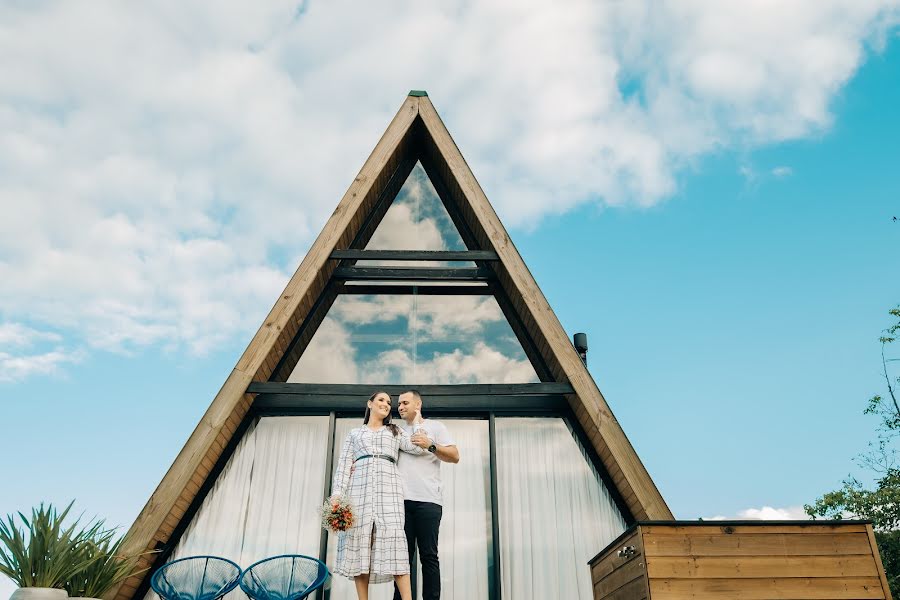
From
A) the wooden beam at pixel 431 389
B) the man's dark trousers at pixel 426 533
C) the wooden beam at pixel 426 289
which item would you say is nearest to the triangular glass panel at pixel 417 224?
the wooden beam at pixel 426 289

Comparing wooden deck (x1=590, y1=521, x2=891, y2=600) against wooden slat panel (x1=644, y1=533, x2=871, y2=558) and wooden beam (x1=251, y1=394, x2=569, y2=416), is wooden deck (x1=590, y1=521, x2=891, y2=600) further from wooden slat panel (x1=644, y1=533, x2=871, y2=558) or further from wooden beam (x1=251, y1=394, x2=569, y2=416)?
wooden beam (x1=251, y1=394, x2=569, y2=416)

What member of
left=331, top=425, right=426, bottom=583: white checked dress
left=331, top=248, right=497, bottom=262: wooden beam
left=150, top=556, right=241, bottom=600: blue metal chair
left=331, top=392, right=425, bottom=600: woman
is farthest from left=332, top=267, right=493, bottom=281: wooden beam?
left=150, top=556, right=241, bottom=600: blue metal chair

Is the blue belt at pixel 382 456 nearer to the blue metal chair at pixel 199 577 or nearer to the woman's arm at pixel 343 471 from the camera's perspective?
the woman's arm at pixel 343 471

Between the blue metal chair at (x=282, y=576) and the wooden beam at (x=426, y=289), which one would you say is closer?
the blue metal chair at (x=282, y=576)

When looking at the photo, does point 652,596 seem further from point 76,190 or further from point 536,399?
point 76,190

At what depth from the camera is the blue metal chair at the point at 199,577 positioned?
505cm

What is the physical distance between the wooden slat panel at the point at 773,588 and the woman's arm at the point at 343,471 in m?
2.07

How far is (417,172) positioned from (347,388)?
259 cm

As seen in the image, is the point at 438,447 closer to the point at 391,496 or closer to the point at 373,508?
the point at 391,496

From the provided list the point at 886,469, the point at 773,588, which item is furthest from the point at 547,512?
the point at 886,469

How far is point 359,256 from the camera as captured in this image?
6598 millimetres

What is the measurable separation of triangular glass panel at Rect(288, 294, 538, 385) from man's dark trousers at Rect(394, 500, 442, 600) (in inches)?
69.3

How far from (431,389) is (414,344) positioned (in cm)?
60

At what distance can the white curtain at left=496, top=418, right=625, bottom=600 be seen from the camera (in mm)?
5551
